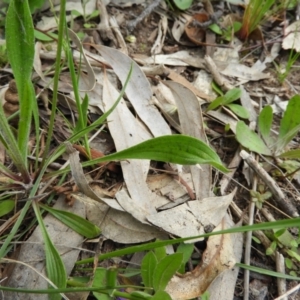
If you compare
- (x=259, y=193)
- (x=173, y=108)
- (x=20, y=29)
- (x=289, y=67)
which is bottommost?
(x=259, y=193)

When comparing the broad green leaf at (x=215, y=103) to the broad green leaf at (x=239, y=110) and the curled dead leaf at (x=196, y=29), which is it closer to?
the broad green leaf at (x=239, y=110)

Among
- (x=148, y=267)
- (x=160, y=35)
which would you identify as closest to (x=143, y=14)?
(x=160, y=35)

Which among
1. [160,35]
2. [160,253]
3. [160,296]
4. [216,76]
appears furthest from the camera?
[160,35]

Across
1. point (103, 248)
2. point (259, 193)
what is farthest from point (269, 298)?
point (103, 248)

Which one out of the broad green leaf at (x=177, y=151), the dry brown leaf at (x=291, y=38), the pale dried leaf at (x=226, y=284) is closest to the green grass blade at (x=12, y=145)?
the broad green leaf at (x=177, y=151)

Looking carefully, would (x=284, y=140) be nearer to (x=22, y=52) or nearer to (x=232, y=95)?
(x=232, y=95)

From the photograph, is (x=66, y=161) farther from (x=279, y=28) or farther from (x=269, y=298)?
(x=279, y=28)

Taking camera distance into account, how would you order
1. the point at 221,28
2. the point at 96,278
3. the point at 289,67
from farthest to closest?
the point at 221,28 < the point at 289,67 < the point at 96,278
